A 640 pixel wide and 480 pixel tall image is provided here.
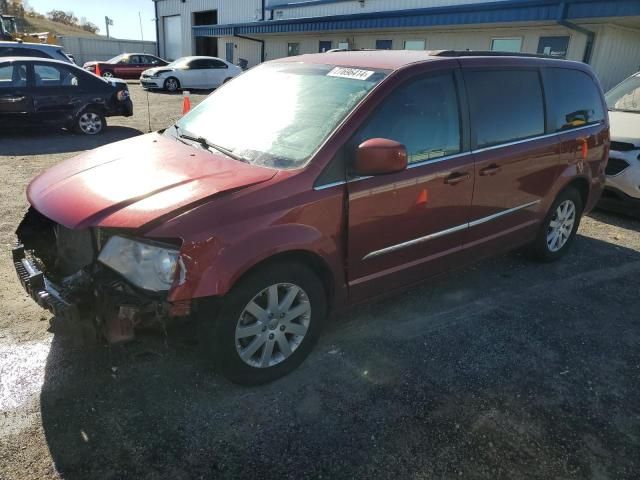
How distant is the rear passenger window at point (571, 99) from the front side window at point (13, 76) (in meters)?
9.49

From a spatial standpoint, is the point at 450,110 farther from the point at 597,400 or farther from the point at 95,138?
the point at 95,138

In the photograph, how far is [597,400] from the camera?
3010 millimetres

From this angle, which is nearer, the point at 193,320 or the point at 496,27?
the point at 193,320

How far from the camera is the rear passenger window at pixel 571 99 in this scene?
14.3 ft

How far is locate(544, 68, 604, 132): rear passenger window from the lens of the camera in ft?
14.3

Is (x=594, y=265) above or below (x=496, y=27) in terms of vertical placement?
below

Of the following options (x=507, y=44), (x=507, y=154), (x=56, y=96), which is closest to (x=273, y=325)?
(x=507, y=154)

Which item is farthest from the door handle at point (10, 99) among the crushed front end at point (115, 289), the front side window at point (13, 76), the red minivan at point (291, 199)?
the crushed front end at point (115, 289)

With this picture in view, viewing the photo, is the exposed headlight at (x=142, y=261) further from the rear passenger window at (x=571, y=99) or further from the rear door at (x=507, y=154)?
the rear passenger window at (x=571, y=99)

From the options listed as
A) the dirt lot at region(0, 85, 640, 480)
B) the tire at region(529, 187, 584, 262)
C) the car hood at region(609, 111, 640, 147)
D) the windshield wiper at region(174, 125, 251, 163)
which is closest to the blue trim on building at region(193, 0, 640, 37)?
the car hood at region(609, 111, 640, 147)

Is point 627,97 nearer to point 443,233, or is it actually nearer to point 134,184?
point 443,233

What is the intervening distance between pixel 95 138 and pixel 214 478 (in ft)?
32.1

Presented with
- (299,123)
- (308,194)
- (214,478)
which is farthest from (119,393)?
(299,123)

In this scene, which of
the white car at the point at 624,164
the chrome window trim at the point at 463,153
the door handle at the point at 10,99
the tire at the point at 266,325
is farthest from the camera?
the door handle at the point at 10,99
